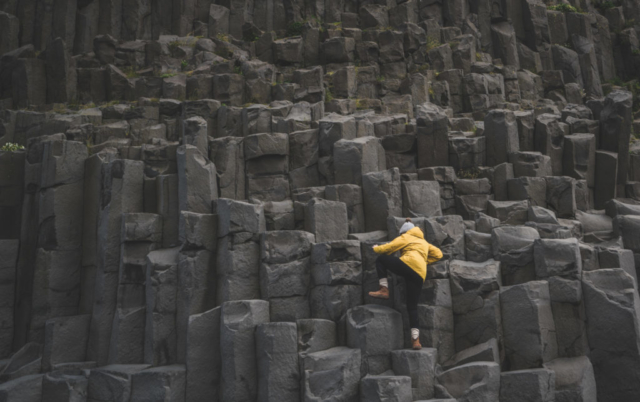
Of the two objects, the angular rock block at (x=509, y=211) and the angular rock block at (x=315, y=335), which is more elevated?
the angular rock block at (x=509, y=211)

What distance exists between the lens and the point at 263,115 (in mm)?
20656

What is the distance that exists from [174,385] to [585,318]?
29.7ft

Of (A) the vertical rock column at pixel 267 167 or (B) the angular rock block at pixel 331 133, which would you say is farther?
(B) the angular rock block at pixel 331 133

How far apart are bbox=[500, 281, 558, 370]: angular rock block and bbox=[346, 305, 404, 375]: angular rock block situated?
7.65 ft

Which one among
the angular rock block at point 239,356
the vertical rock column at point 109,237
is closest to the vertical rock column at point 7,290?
the vertical rock column at point 109,237

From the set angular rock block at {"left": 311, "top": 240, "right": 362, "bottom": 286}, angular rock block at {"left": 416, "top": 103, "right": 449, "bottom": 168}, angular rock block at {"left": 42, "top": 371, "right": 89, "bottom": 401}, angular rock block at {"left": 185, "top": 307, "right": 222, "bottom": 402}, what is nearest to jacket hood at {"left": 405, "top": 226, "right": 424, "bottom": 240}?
angular rock block at {"left": 311, "top": 240, "right": 362, "bottom": 286}

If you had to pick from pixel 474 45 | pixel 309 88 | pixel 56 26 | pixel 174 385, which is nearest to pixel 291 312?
pixel 174 385

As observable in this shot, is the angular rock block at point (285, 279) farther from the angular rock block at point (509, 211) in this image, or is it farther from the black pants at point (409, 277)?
the angular rock block at point (509, 211)

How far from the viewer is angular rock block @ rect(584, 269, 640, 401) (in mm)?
12305

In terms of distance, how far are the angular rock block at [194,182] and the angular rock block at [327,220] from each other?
285cm

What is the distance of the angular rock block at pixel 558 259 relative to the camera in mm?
12914

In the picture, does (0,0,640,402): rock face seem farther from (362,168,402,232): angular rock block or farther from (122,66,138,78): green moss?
(122,66,138,78): green moss

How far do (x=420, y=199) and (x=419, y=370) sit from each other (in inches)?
218

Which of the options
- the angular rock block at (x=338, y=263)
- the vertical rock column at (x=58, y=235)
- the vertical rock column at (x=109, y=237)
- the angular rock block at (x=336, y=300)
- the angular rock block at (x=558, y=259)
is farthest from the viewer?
the vertical rock column at (x=58, y=235)
